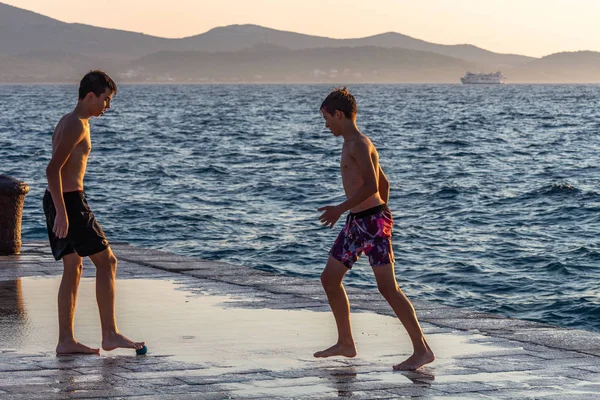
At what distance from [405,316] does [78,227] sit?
2.05m

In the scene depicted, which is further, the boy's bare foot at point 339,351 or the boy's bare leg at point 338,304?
the boy's bare foot at point 339,351

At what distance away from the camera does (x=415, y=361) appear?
6.68 metres

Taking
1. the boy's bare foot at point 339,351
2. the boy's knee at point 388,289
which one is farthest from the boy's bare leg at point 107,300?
the boy's knee at point 388,289

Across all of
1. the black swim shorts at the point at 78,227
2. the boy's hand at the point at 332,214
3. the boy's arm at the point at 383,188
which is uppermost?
the boy's arm at the point at 383,188

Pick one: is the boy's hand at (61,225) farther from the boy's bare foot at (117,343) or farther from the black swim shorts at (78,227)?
the boy's bare foot at (117,343)

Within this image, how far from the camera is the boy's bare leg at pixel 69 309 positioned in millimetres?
7031

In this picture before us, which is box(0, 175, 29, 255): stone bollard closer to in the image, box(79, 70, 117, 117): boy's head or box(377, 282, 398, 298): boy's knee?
box(79, 70, 117, 117): boy's head

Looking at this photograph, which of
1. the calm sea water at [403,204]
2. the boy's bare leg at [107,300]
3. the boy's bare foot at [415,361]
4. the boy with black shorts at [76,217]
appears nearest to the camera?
the boy's bare foot at [415,361]

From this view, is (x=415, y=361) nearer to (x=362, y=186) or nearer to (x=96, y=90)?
(x=362, y=186)

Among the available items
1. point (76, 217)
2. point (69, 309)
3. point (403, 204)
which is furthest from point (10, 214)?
point (403, 204)

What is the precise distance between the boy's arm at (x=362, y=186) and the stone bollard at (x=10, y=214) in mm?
6106

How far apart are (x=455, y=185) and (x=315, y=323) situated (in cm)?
2430

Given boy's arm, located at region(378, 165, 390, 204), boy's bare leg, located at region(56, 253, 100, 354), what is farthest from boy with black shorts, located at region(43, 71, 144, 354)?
boy's arm, located at region(378, 165, 390, 204)

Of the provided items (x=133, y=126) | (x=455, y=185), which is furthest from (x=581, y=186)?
(x=133, y=126)
